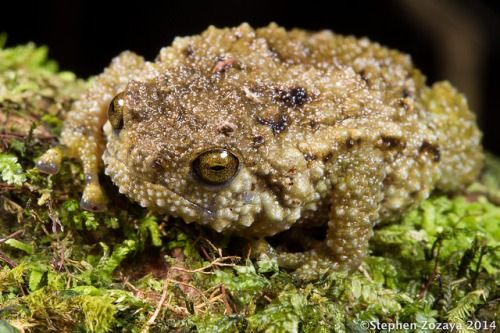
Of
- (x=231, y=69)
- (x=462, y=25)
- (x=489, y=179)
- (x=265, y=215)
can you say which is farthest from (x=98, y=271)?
(x=462, y=25)

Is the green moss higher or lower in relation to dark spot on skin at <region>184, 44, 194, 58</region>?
lower

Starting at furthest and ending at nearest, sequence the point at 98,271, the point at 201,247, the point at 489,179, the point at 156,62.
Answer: the point at 489,179 → the point at 156,62 → the point at 201,247 → the point at 98,271

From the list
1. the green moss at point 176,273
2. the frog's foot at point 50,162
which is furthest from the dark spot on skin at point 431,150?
the frog's foot at point 50,162

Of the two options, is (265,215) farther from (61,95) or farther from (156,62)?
(61,95)

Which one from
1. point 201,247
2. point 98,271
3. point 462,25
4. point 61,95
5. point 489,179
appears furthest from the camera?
point 462,25

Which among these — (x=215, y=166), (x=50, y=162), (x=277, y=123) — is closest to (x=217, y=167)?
(x=215, y=166)

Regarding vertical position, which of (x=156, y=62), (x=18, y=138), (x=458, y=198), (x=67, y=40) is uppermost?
(x=67, y=40)

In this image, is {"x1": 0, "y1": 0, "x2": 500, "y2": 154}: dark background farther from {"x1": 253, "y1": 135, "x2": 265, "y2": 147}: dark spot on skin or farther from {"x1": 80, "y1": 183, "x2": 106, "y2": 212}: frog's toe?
{"x1": 253, "y1": 135, "x2": 265, "y2": 147}: dark spot on skin

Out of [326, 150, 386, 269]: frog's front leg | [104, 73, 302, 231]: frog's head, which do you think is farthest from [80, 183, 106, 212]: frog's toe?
[326, 150, 386, 269]: frog's front leg

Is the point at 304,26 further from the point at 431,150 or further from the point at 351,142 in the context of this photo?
the point at 351,142
